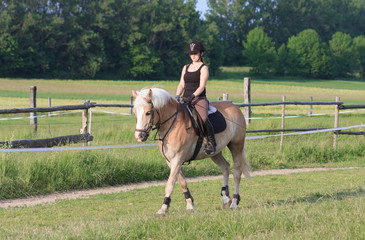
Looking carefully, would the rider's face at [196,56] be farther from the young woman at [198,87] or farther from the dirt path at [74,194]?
the dirt path at [74,194]

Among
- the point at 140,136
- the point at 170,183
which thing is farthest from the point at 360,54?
the point at 140,136

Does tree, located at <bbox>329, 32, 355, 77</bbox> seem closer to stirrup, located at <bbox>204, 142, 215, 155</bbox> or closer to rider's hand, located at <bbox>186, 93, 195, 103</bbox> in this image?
stirrup, located at <bbox>204, 142, 215, 155</bbox>

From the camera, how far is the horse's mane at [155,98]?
663 cm

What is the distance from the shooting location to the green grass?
5535 millimetres

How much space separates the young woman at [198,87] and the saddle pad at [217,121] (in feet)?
0.58

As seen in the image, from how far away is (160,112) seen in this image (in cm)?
704

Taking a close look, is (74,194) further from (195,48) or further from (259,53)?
(259,53)

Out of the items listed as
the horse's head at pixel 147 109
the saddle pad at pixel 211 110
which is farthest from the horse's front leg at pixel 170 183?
Answer: the saddle pad at pixel 211 110

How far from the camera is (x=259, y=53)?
98562 mm

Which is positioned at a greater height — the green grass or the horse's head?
the horse's head

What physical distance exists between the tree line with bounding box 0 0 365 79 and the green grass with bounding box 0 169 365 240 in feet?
194

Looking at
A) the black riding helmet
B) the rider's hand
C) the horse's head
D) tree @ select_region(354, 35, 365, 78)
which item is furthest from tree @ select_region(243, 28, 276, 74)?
the horse's head

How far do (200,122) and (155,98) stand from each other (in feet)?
3.09

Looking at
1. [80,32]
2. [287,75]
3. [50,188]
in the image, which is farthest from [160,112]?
[287,75]
